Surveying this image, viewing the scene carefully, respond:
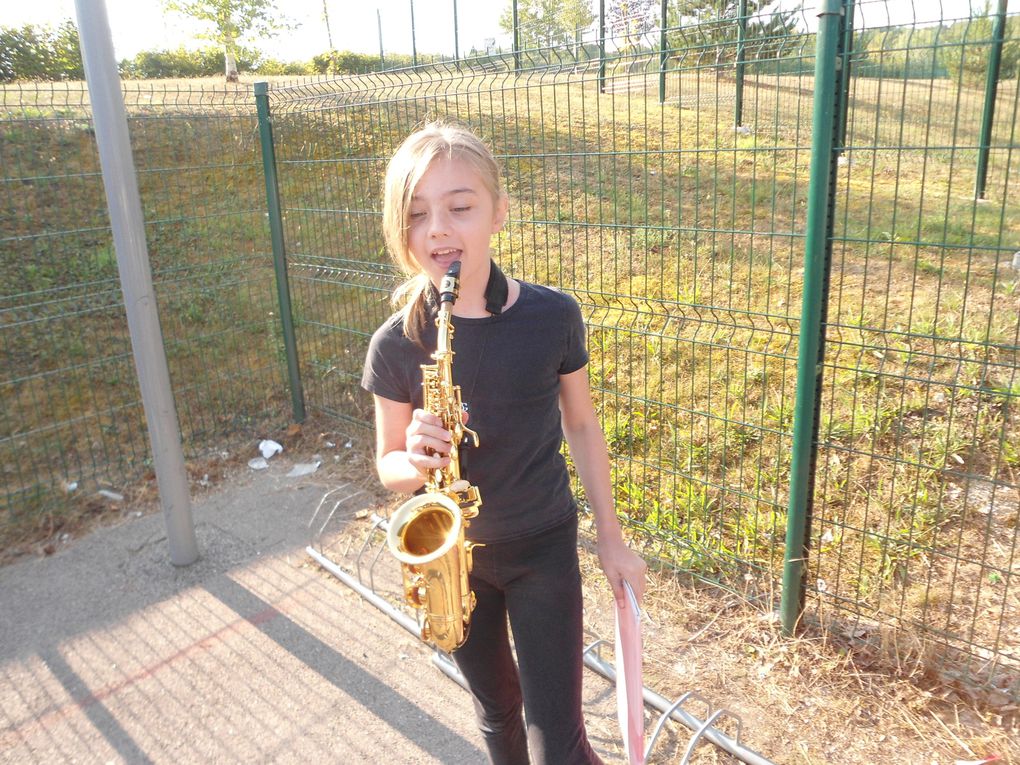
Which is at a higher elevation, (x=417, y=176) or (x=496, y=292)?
(x=417, y=176)

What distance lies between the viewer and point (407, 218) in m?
1.88

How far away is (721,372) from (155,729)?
356 centimetres

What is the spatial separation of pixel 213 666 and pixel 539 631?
2039mm

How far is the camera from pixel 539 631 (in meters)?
1.92

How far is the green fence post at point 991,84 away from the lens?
7.66 ft

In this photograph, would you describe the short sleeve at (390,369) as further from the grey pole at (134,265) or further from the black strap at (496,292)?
the grey pole at (134,265)

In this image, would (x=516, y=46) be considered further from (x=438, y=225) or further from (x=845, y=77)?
(x=438, y=225)

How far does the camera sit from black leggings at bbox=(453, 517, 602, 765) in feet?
6.30

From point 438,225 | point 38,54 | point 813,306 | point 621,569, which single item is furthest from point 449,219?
point 38,54

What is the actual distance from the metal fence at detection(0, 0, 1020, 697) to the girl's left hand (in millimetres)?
1201

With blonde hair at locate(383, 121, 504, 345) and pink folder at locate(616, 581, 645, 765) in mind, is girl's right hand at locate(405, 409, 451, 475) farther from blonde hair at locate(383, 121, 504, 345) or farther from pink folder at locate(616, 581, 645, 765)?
pink folder at locate(616, 581, 645, 765)

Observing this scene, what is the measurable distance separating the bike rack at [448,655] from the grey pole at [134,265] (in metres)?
Result: 0.75

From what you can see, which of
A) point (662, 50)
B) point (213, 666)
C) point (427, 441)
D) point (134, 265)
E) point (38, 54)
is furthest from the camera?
point (38, 54)

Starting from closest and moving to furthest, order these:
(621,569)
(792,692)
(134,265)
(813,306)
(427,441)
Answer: (427,441) → (621,569) → (813,306) → (792,692) → (134,265)
